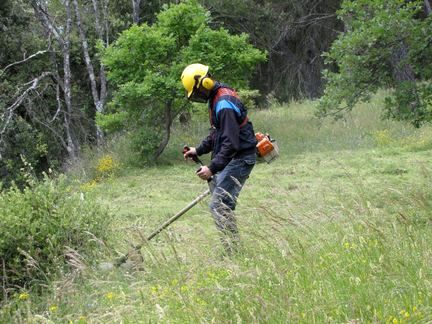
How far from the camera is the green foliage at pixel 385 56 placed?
8.06 meters

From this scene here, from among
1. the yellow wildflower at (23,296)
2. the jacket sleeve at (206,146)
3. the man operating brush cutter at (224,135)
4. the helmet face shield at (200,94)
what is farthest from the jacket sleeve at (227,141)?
the yellow wildflower at (23,296)

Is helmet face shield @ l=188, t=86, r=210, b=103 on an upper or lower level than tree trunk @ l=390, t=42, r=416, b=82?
upper

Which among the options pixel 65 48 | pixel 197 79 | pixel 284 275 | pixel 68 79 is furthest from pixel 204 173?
pixel 65 48

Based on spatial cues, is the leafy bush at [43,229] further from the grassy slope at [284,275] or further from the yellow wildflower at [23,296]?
the grassy slope at [284,275]

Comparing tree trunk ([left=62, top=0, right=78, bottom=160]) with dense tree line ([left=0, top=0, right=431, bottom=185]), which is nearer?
dense tree line ([left=0, top=0, right=431, bottom=185])

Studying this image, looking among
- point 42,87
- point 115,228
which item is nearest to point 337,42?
point 115,228

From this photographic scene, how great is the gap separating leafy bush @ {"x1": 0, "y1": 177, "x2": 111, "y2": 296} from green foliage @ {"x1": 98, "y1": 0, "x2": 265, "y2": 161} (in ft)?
25.8

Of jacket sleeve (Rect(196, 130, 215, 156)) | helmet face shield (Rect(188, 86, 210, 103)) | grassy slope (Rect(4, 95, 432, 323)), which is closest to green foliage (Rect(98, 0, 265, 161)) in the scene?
jacket sleeve (Rect(196, 130, 215, 156))

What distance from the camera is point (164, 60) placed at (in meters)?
15.2

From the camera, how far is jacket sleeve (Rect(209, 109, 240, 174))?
20.0ft

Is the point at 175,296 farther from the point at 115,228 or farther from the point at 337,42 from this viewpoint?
the point at 337,42

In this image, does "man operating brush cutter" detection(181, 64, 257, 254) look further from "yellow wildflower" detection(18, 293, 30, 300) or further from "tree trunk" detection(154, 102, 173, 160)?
"tree trunk" detection(154, 102, 173, 160)

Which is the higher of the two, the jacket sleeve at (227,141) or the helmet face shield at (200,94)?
the helmet face shield at (200,94)

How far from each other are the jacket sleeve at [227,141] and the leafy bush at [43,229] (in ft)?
4.25
